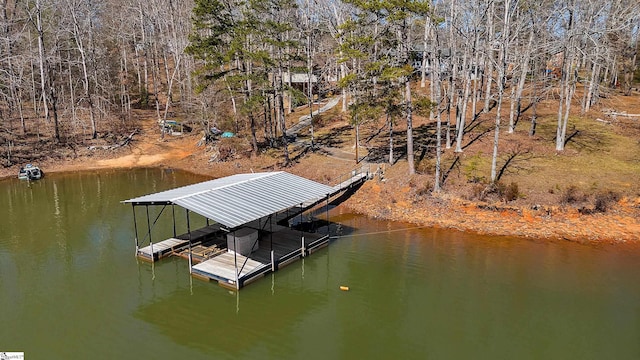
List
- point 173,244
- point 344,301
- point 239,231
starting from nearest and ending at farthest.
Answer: point 344,301
point 239,231
point 173,244

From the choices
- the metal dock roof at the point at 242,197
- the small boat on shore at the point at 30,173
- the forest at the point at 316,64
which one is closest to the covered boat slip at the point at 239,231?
the metal dock roof at the point at 242,197

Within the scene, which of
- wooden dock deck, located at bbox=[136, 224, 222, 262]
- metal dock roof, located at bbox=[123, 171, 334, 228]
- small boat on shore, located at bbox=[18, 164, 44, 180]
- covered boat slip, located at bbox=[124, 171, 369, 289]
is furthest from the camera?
small boat on shore, located at bbox=[18, 164, 44, 180]

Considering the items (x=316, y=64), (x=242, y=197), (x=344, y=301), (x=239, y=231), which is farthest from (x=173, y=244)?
(x=316, y=64)

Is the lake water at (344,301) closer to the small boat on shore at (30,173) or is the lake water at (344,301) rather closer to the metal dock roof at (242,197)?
the metal dock roof at (242,197)

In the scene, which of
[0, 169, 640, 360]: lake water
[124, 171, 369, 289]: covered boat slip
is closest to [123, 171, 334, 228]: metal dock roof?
[124, 171, 369, 289]: covered boat slip

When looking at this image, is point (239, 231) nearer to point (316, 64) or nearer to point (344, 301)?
point (344, 301)

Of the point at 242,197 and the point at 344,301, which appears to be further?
the point at 242,197

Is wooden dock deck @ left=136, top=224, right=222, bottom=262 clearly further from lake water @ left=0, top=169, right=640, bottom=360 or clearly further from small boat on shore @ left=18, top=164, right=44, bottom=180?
small boat on shore @ left=18, top=164, right=44, bottom=180
